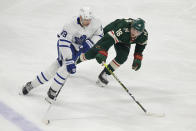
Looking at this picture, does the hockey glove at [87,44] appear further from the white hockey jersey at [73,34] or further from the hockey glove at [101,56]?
the hockey glove at [101,56]

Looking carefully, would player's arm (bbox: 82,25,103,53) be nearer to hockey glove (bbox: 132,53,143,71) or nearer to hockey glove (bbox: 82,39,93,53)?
hockey glove (bbox: 82,39,93,53)

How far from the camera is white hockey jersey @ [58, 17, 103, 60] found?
13.0ft

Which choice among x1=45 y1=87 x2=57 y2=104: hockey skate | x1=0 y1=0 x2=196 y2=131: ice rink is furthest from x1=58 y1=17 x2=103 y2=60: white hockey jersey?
x1=0 y1=0 x2=196 y2=131: ice rink

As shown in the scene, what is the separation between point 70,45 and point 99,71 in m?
1.04

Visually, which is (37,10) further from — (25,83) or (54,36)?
(25,83)

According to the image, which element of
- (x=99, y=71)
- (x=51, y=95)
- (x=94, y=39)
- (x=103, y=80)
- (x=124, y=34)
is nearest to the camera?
(x=51, y=95)

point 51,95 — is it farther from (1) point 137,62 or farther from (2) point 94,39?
(1) point 137,62

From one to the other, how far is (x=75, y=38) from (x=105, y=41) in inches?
14.3

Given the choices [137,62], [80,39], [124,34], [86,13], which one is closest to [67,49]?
[80,39]

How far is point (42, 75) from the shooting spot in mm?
4176

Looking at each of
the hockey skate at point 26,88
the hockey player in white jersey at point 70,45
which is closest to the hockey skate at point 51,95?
the hockey player in white jersey at point 70,45

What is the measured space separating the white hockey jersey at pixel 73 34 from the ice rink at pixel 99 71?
645 millimetres

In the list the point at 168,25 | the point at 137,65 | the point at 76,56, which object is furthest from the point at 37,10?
the point at 137,65

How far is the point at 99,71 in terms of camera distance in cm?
525
